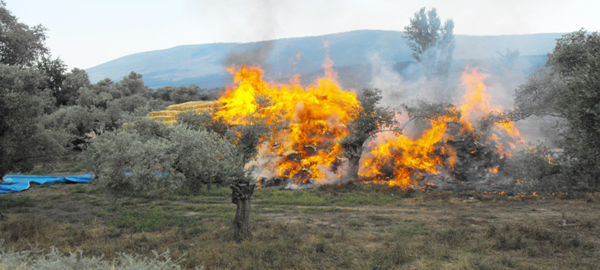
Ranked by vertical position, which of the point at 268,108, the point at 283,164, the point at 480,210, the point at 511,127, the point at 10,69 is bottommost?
the point at 480,210

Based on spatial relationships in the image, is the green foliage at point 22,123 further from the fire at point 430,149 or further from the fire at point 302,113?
the fire at point 430,149

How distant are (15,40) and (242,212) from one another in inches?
973

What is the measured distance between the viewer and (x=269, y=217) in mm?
16797

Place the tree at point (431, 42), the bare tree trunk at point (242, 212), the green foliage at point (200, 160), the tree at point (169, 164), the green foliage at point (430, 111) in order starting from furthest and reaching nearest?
the tree at point (431, 42) → the green foliage at point (430, 111) → the bare tree trunk at point (242, 212) → the green foliage at point (200, 160) → the tree at point (169, 164)

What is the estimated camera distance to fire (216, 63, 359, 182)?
2862 centimetres

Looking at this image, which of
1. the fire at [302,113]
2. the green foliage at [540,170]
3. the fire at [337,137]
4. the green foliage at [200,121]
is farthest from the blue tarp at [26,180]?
the green foliage at [540,170]

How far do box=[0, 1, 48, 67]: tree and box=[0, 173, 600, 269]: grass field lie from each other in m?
11.1

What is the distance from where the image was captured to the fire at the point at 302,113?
28.6 m

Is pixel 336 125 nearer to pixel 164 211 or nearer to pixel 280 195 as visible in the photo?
pixel 280 195

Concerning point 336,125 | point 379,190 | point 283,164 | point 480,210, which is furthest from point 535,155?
A: point 283,164

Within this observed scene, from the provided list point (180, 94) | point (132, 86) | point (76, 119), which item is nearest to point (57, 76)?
point (132, 86)

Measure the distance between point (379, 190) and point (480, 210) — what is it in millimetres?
6839

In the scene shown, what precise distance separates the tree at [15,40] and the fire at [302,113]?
621 inches

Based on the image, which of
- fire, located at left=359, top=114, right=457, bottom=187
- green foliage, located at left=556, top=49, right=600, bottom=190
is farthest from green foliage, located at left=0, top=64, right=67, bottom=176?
green foliage, located at left=556, top=49, right=600, bottom=190
